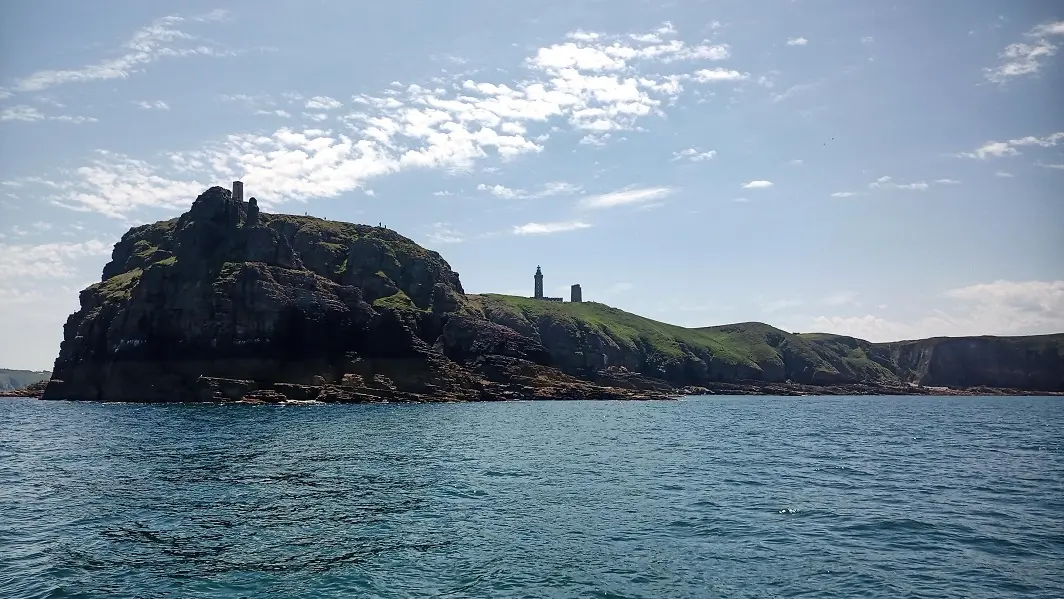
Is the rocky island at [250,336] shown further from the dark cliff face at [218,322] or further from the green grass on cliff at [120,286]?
the green grass on cliff at [120,286]

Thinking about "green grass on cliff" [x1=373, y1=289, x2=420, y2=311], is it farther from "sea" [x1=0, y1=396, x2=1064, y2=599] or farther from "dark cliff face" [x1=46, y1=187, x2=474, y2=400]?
"sea" [x1=0, y1=396, x2=1064, y2=599]

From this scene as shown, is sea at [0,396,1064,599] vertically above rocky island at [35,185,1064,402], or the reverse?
rocky island at [35,185,1064,402]

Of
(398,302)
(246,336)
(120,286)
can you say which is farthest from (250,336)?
(398,302)

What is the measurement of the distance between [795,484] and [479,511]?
2146 centimetres

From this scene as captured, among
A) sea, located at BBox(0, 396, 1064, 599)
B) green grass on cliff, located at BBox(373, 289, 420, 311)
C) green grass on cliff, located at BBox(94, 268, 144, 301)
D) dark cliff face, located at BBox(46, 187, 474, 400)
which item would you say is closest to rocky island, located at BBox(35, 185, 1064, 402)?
dark cliff face, located at BBox(46, 187, 474, 400)

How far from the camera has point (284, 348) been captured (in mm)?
145500

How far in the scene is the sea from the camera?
75.8ft

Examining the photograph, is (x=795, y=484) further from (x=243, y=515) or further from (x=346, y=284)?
(x=346, y=284)

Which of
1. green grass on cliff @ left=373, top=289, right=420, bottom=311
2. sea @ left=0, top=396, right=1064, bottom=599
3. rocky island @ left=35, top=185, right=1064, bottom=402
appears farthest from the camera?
green grass on cliff @ left=373, top=289, right=420, bottom=311

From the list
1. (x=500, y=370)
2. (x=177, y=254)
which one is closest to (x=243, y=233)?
(x=177, y=254)

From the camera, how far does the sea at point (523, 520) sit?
910 inches

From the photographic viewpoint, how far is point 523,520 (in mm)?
31953

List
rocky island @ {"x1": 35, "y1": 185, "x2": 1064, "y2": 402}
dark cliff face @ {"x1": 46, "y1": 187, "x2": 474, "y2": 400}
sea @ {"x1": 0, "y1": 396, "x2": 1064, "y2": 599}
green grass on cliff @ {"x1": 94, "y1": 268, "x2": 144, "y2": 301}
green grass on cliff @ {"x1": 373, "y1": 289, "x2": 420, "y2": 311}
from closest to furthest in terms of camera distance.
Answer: sea @ {"x1": 0, "y1": 396, "x2": 1064, "y2": 599}, rocky island @ {"x1": 35, "y1": 185, "x2": 1064, "y2": 402}, dark cliff face @ {"x1": 46, "y1": 187, "x2": 474, "y2": 400}, green grass on cliff @ {"x1": 94, "y1": 268, "x2": 144, "y2": 301}, green grass on cliff @ {"x1": 373, "y1": 289, "x2": 420, "y2": 311}

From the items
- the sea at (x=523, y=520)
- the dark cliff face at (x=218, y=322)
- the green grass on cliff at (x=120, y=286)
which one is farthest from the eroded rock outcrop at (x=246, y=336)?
the sea at (x=523, y=520)
